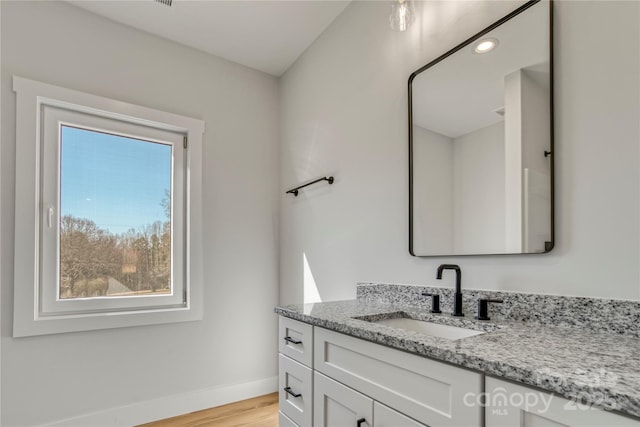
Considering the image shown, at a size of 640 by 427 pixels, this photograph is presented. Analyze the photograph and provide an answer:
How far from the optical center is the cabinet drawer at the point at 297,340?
4.52 feet

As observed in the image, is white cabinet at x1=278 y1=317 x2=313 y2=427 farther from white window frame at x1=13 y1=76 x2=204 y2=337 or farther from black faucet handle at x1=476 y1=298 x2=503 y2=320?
white window frame at x1=13 y1=76 x2=204 y2=337

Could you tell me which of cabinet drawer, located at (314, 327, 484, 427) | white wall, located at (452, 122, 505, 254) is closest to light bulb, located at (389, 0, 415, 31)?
white wall, located at (452, 122, 505, 254)

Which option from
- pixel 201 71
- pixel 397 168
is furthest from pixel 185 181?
pixel 397 168

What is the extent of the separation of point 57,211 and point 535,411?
95.4 inches

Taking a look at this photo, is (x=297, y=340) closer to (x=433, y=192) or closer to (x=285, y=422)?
(x=285, y=422)

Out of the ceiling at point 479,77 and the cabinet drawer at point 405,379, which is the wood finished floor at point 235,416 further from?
the ceiling at point 479,77

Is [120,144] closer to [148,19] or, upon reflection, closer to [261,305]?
[148,19]

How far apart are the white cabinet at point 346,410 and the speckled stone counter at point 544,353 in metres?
0.19

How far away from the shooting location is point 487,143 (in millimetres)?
1371

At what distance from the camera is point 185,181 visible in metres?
2.52

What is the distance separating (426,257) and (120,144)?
6.71 feet

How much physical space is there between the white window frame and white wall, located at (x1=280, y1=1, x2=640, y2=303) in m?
0.72

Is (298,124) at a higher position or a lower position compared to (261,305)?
higher

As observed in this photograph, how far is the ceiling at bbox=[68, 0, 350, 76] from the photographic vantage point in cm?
213
